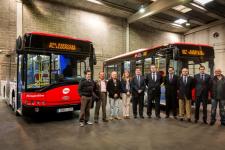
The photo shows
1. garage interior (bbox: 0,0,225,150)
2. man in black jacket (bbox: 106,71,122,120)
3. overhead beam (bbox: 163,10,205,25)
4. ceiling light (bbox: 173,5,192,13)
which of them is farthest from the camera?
overhead beam (bbox: 163,10,205,25)

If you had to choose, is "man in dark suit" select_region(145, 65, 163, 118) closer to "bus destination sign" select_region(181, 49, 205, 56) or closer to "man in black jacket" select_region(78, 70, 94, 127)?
"bus destination sign" select_region(181, 49, 205, 56)

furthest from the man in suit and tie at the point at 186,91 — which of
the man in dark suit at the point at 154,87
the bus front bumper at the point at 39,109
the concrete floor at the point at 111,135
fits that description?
the bus front bumper at the point at 39,109

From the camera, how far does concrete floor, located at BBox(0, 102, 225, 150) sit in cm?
449

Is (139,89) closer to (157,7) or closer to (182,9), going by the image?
(157,7)

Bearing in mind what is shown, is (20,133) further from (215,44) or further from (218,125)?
(215,44)

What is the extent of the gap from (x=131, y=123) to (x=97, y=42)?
12118mm

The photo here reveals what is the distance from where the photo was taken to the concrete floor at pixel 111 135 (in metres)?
4.49

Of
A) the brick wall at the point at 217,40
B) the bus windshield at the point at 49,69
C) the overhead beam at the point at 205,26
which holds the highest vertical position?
the overhead beam at the point at 205,26

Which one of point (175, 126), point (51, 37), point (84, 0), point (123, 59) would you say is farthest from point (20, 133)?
point (84, 0)

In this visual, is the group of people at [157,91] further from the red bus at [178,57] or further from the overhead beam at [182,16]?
the overhead beam at [182,16]

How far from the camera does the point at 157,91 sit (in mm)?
7477

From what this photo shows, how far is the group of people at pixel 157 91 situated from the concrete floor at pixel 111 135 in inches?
18.3

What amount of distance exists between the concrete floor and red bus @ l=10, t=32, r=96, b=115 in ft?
2.14

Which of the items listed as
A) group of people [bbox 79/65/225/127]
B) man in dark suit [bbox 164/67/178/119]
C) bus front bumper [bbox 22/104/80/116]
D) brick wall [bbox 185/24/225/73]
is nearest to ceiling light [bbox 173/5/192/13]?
brick wall [bbox 185/24/225/73]
